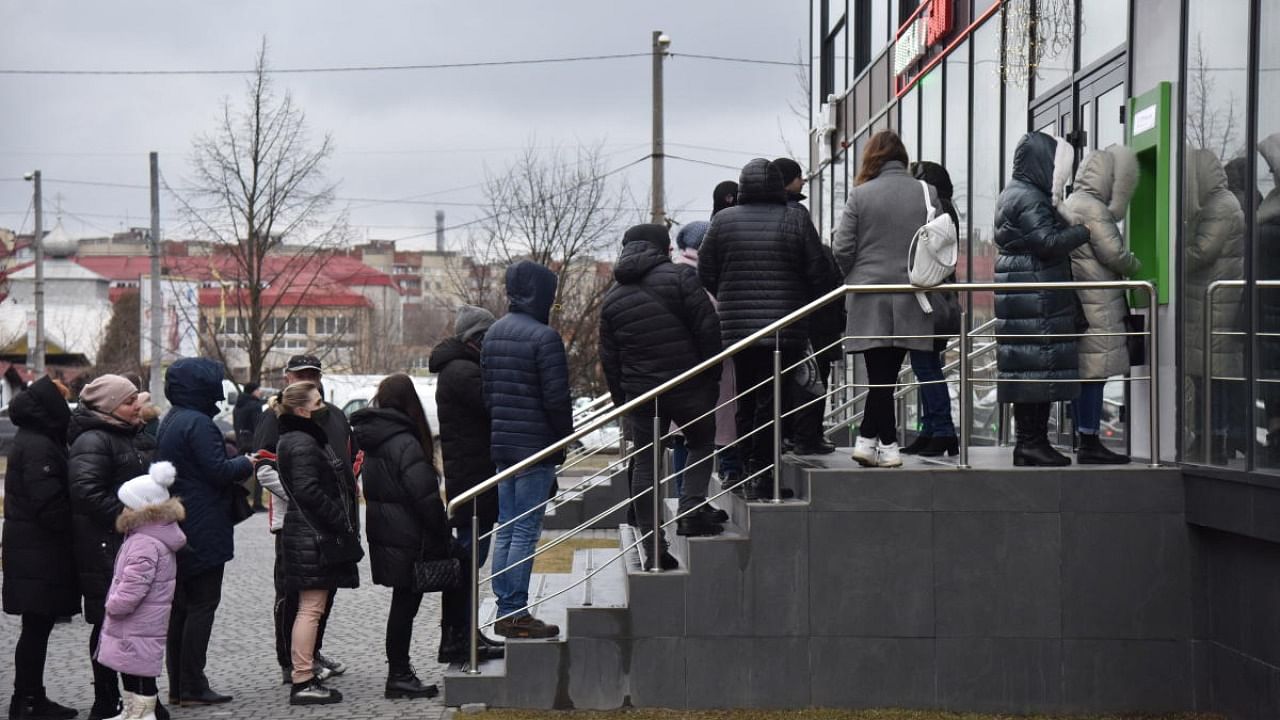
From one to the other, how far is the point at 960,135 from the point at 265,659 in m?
8.31

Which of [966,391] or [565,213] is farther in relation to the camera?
[565,213]

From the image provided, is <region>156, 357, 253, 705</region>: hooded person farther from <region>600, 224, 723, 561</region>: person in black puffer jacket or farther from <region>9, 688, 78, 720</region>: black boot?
<region>600, 224, 723, 561</region>: person in black puffer jacket

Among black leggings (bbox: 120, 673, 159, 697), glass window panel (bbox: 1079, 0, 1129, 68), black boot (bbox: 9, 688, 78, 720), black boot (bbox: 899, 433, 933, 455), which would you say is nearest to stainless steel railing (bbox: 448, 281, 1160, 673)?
black boot (bbox: 899, 433, 933, 455)

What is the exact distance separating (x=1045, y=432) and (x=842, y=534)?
4.08 feet

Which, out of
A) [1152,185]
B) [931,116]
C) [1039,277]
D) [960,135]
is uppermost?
[931,116]

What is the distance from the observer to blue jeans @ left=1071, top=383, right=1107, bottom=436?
852 centimetres

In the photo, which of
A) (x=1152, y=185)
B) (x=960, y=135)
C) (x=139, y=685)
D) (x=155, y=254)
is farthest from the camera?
(x=155, y=254)

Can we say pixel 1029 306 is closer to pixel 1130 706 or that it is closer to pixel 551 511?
pixel 1130 706

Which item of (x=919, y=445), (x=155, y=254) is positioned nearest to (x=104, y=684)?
(x=919, y=445)

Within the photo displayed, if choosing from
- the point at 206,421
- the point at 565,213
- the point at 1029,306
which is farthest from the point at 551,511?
the point at 565,213

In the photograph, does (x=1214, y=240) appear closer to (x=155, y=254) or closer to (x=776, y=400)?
(x=776, y=400)

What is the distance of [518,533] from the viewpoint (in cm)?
861

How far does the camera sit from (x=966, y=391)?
8352mm

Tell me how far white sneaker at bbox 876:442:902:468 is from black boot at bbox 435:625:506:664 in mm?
2339
